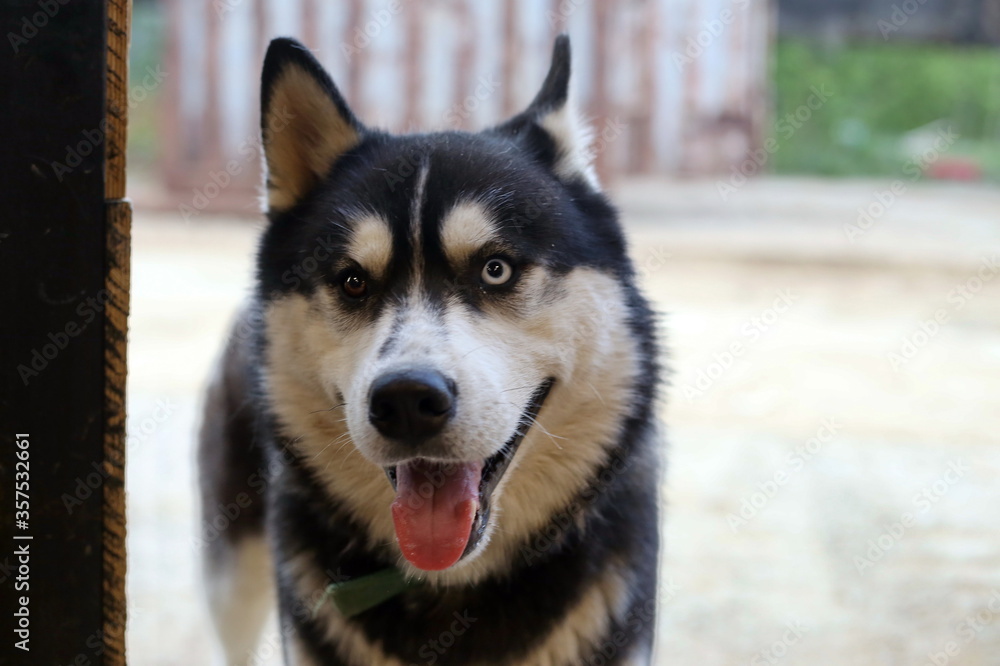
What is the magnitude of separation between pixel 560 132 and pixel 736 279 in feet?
24.2

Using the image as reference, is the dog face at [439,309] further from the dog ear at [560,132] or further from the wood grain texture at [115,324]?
the wood grain texture at [115,324]

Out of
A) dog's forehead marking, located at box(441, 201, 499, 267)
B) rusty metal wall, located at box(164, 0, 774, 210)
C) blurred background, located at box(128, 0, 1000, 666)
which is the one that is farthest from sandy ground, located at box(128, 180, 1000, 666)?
rusty metal wall, located at box(164, 0, 774, 210)

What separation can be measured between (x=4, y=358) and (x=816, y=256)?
9883 mm

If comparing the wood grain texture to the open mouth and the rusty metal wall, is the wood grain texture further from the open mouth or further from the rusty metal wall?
the rusty metal wall

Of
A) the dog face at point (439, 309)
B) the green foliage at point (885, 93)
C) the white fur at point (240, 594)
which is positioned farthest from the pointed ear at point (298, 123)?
the green foliage at point (885, 93)

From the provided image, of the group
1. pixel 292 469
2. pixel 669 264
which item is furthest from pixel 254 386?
pixel 669 264

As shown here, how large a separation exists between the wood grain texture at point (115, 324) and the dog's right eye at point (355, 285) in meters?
0.52

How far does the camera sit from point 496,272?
228 cm

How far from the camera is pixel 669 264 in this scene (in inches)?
399

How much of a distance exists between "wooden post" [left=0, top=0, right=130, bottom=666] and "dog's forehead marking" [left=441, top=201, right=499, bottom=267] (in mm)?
711

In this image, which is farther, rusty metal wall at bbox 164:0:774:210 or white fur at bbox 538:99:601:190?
rusty metal wall at bbox 164:0:774:210

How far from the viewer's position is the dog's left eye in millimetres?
2270

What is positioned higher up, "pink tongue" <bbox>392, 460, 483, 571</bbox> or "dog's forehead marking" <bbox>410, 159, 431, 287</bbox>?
"dog's forehead marking" <bbox>410, 159, 431, 287</bbox>

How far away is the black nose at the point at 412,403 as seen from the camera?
1923mm
